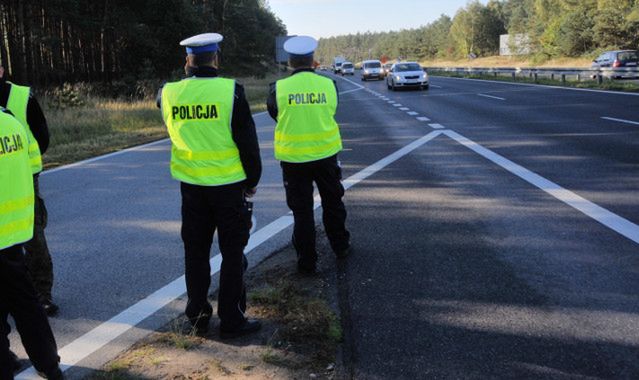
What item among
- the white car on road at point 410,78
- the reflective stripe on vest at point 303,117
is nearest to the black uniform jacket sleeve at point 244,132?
the reflective stripe on vest at point 303,117

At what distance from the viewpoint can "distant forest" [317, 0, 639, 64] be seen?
6419 centimetres

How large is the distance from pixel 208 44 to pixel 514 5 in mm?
155451

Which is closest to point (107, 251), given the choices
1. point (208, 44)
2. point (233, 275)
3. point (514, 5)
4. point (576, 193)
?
point (233, 275)

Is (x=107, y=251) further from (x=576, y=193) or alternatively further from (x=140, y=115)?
(x=140, y=115)

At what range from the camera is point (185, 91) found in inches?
146

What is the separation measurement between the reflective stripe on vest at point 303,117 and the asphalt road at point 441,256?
1.06 m

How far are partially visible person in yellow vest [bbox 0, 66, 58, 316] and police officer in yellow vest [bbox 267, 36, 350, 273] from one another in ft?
6.06

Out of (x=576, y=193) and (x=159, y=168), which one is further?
(x=159, y=168)

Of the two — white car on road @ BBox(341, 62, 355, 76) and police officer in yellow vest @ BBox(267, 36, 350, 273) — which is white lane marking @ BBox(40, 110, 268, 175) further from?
white car on road @ BBox(341, 62, 355, 76)

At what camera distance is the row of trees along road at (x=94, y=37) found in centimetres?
3038

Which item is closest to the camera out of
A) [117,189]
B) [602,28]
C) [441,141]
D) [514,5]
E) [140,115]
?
[117,189]

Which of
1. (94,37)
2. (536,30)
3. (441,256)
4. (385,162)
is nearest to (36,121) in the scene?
(441,256)

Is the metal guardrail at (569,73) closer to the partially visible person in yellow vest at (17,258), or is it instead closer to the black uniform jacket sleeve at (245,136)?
the black uniform jacket sleeve at (245,136)

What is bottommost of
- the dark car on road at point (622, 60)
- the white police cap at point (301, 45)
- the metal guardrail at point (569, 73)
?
the white police cap at point (301, 45)
